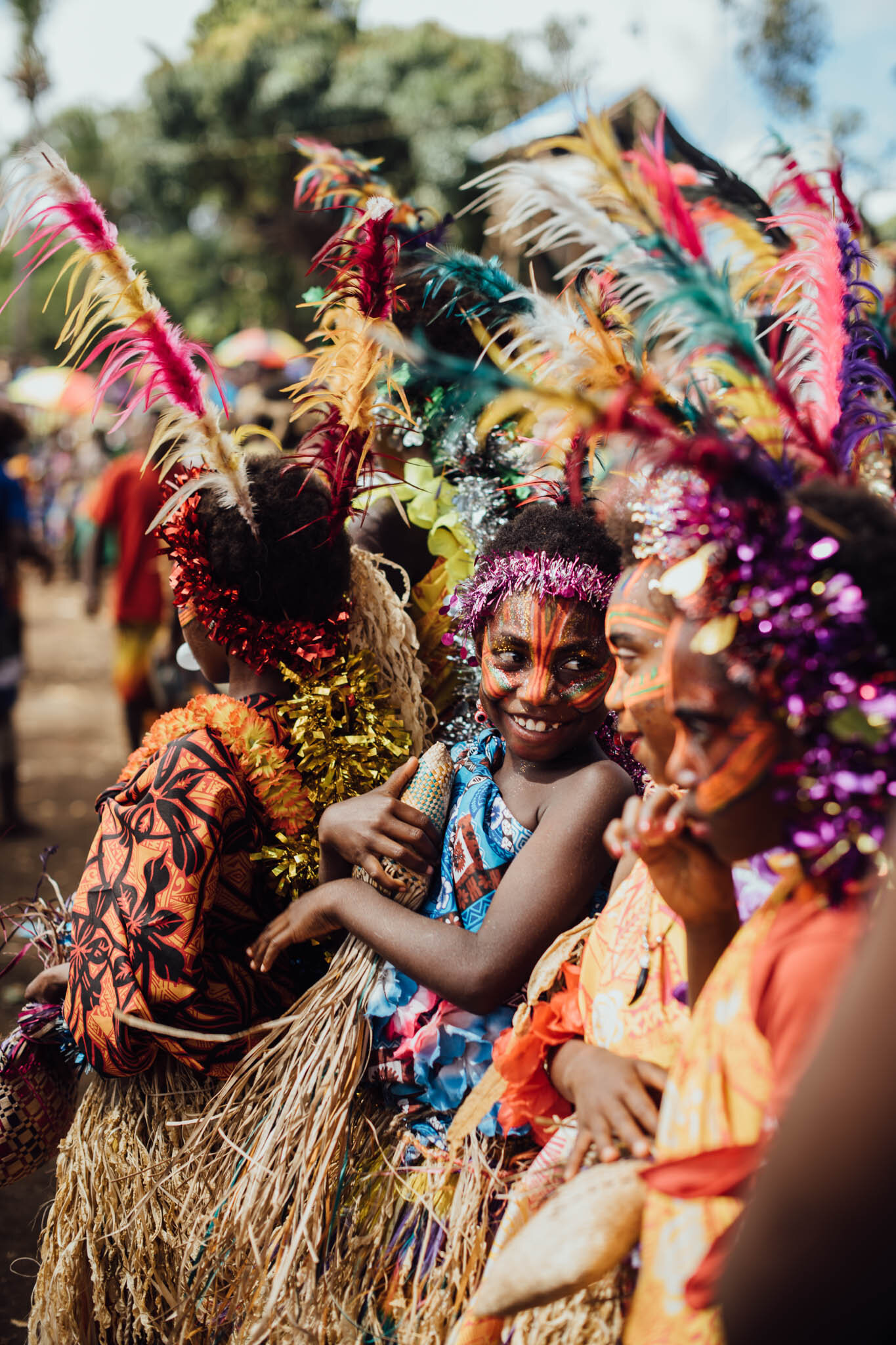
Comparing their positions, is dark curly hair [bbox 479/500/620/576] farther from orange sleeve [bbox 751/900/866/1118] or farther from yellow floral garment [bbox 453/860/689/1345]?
orange sleeve [bbox 751/900/866/1118]

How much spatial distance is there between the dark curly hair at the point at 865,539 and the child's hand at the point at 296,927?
3.72 feet

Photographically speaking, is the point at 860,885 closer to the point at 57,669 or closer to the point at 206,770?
the point at 206,770

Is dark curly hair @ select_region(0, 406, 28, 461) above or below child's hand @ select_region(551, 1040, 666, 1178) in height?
above

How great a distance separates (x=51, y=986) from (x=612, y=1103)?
144 centimetres

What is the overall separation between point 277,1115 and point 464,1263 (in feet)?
1.43

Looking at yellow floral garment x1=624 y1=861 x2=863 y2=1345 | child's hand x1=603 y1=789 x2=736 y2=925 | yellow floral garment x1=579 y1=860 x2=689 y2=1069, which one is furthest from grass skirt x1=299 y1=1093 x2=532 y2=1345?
child's hand x1=603 y1=789 x2=736 y2=925

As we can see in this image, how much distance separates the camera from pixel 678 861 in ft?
4.29

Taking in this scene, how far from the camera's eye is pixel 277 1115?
6.20 feet

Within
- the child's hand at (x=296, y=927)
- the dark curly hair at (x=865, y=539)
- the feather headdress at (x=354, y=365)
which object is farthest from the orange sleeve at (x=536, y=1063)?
the feather headdress at (x=354, y=365)

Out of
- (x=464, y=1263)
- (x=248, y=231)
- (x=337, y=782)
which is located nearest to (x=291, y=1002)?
(x=337, y=782)

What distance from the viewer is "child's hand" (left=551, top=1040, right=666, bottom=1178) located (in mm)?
1313

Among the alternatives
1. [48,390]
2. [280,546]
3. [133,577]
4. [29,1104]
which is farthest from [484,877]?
[48,390]

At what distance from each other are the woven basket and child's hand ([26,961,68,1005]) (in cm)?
9

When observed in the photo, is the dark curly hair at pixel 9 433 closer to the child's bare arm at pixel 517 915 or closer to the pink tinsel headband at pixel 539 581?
the pink tinsel headband at pixel 539 581
